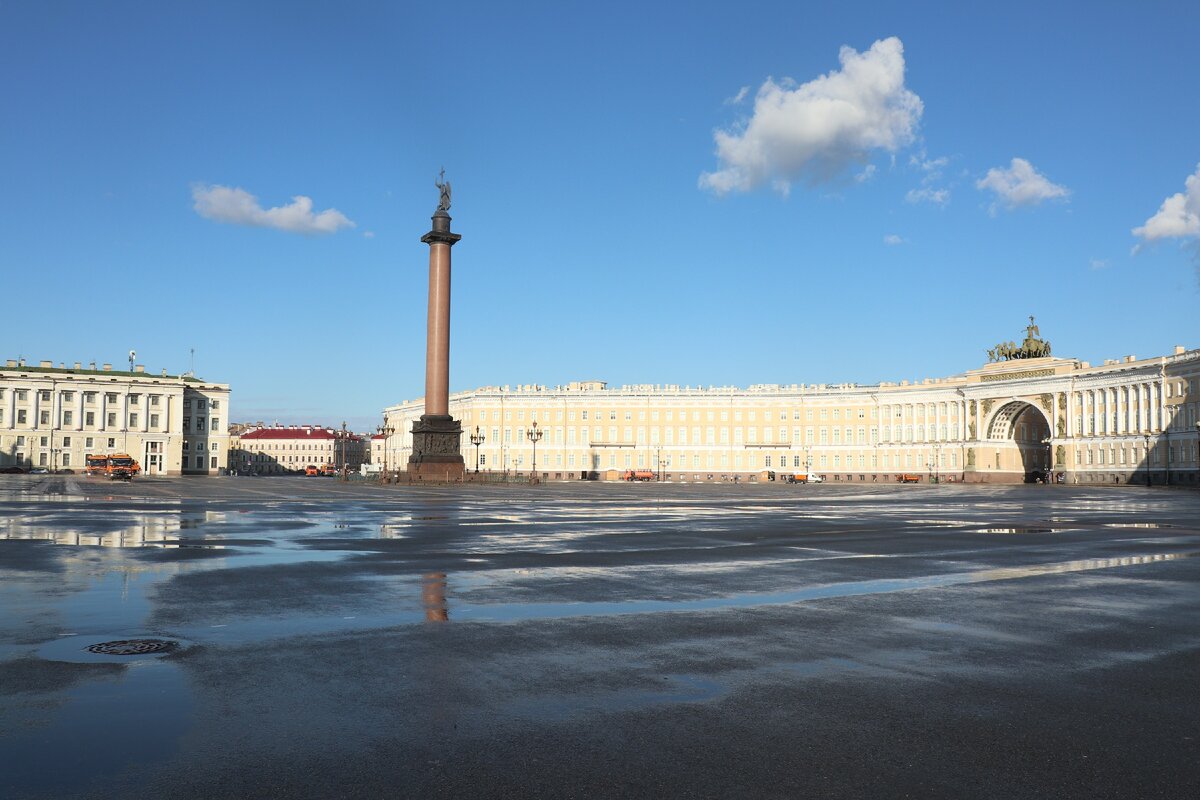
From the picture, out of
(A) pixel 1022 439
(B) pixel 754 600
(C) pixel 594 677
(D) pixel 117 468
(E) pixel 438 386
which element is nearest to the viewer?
(C) pixel 594 677

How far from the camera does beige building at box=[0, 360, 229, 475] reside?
130 metres

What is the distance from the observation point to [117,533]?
21703mm

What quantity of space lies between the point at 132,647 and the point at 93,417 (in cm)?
14313

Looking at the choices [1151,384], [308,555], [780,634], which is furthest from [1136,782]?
[1151,384]

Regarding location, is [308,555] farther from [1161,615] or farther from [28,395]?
[28,395]

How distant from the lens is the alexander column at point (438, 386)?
67.6 m

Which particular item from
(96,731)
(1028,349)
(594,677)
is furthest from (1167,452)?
(96,731)

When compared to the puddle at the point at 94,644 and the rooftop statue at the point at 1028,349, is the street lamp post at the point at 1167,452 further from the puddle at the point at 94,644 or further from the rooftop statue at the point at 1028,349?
the puddle at the point at 94,644

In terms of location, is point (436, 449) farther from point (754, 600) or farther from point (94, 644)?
point (94, 644)

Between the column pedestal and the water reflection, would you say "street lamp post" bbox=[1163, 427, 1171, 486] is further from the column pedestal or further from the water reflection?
the water reflection

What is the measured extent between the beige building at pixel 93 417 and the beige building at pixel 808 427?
41.6m

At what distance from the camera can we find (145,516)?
28.6 m

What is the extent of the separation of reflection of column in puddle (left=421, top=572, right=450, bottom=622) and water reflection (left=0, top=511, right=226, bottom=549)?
6751 millimetres

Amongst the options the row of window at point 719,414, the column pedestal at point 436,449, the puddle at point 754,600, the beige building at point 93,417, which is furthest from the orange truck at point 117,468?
the puddle at point 754,600
